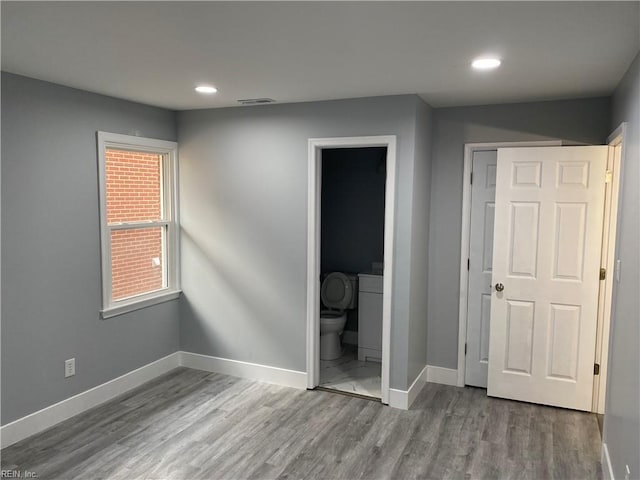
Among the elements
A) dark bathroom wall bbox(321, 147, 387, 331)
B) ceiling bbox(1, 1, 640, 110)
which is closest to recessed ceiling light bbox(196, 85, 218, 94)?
ceiling bbox(1, 1, 640, 110)

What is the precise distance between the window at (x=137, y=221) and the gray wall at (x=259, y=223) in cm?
13

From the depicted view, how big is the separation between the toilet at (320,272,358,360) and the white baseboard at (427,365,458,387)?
0.96 metres

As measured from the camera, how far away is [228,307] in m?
4.34

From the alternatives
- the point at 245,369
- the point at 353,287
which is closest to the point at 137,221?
the point at 245,369

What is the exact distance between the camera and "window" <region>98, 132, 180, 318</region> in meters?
3.76

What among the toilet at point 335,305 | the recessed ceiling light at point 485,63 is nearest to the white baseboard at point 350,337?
the toilet at point 335,305

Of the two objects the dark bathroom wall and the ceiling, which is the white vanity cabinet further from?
the ceiling

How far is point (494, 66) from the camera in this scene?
2701mm

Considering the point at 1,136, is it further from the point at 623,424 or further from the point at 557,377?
the point at 557,377

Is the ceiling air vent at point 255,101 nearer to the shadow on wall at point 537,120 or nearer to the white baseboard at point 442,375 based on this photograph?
the shadow on wall at point 537,120

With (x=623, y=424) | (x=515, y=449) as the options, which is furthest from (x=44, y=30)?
(x=515, y=449)

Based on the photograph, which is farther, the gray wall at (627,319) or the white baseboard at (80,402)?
the white baseboard at (80,402)

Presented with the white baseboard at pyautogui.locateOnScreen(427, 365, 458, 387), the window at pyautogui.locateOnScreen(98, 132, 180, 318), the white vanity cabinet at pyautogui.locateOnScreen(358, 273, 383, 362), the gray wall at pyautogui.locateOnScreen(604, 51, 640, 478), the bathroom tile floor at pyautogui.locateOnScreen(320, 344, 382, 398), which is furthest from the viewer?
the white vanity cabinet at pyautogui.locateOnScreen(358, 273, 383, 362)

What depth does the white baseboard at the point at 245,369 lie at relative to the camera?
4.12 metres
